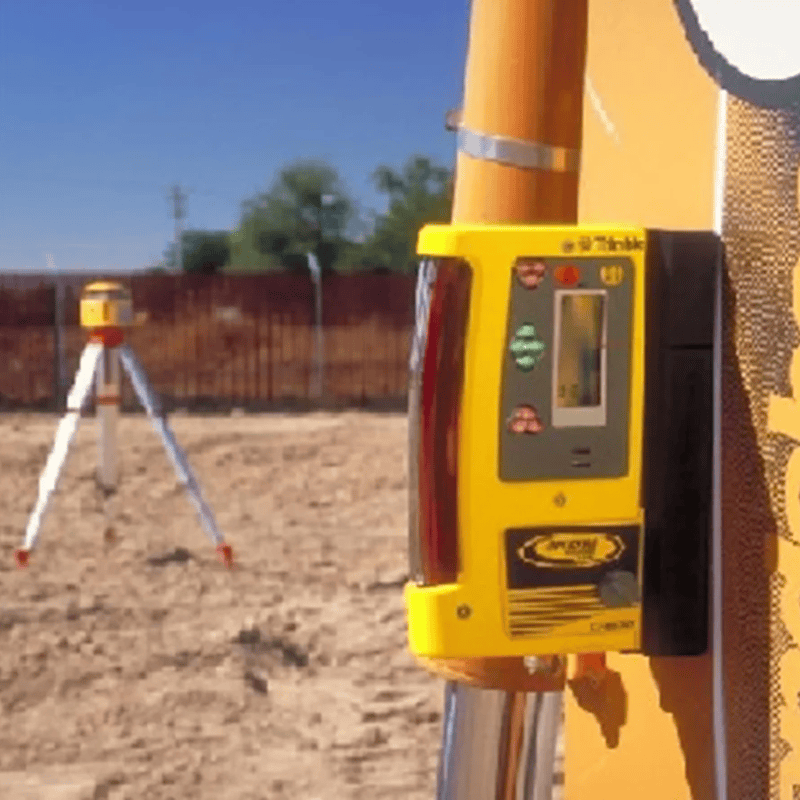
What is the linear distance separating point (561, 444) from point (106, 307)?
6.15m

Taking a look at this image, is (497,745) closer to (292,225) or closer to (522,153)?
(522,153)

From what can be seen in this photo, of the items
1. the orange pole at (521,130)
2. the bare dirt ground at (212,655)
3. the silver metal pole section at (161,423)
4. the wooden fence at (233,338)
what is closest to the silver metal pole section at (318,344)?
the wooden fence at (233,338)

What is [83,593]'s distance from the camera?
7.17 m

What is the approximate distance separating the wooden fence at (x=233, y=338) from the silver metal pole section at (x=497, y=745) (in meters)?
17.9

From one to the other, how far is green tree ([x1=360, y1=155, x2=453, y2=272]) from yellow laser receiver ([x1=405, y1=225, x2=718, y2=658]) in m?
36.0

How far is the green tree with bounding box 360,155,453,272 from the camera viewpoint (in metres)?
39.7

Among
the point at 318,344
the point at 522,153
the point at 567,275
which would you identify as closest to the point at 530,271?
the point at 567,275

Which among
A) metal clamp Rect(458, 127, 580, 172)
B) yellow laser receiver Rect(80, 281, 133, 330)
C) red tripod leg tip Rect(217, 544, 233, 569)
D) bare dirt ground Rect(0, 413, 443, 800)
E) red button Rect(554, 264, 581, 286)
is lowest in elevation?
bare dirt ground Rect(0, 413, 443, 800)

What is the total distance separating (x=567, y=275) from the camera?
1302mm

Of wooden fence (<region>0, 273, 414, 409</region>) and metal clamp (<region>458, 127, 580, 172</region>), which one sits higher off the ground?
metal clamp (<region>458, 127, 580, 172</region>)

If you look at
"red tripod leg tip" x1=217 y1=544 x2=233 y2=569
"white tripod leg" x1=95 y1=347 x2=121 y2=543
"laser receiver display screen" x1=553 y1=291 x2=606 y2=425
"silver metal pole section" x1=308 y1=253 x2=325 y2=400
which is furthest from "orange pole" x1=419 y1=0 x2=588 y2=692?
"silver metal pole section" x1=308 y1=253 x2=325 y2=400

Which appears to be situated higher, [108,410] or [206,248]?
[206,248]

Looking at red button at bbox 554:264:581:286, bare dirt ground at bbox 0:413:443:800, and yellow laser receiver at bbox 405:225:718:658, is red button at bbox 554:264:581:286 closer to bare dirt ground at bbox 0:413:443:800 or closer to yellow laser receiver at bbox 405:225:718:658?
yellow laser receiver at bbox 405:225:718:658

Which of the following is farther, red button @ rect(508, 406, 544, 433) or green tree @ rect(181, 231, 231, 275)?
green tree @ rect(181, 231, 231, 275)
